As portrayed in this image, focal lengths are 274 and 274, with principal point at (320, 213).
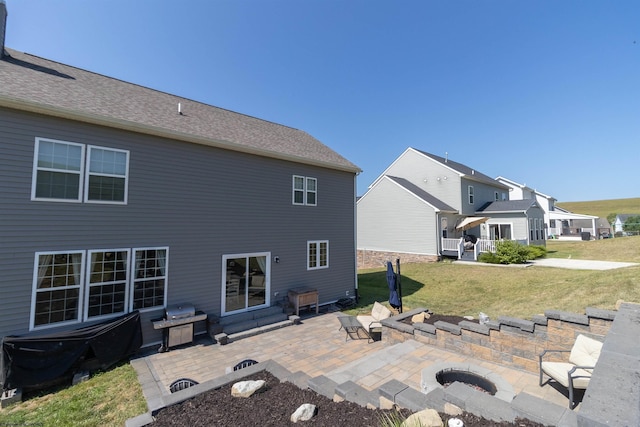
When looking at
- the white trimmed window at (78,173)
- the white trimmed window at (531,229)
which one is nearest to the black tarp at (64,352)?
the white trimmed window at (78,173)

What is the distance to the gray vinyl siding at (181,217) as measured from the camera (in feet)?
20.4

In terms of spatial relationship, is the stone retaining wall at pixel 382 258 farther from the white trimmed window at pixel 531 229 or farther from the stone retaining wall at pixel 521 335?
the stone retaining wall at pixel 521 335

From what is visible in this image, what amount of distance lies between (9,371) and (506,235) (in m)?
29.5

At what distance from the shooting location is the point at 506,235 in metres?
24.3

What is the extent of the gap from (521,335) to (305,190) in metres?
8.50

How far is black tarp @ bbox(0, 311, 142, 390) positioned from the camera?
5.52 meters

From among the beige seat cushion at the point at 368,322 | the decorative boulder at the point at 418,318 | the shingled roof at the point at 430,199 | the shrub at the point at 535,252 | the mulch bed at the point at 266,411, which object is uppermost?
the shingled roof at the point at 430,199

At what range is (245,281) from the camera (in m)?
9.79

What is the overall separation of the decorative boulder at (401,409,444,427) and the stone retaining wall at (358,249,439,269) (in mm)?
19188

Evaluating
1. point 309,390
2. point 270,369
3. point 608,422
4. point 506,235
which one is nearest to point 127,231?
point 270,369

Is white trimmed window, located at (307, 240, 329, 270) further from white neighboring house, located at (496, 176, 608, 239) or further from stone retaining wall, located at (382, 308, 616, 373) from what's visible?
white neighboring house, located at (496, 176, 608, 239)

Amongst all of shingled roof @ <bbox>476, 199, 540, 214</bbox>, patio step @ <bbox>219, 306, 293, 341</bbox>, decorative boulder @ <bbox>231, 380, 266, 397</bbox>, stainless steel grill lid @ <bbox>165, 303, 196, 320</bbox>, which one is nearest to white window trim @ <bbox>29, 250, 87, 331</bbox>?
stainless steel grill lid @ <bbox>165, 303, 196, 320</bbox>

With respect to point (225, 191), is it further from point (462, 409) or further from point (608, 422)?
point (608, 422)

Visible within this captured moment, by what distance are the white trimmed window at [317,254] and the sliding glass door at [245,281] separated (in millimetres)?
2046
